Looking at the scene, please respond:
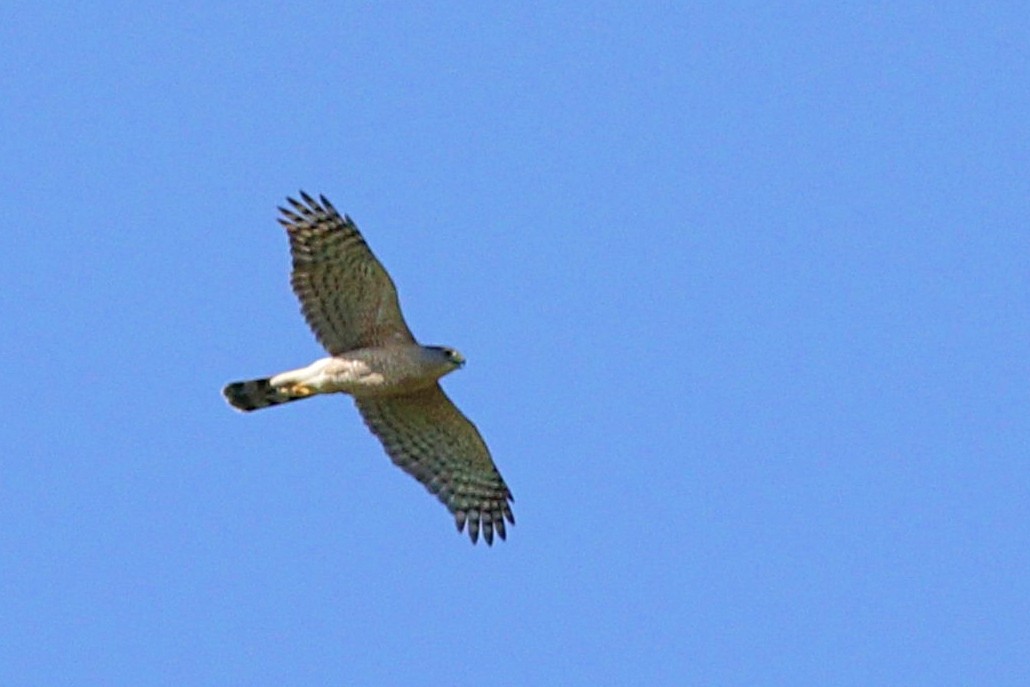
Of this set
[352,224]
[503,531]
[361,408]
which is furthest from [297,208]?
[503,531]

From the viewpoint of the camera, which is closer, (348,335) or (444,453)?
(348,335)

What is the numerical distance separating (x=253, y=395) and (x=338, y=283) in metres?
1.32

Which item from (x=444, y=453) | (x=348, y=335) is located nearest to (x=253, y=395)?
(x=348, y=335)

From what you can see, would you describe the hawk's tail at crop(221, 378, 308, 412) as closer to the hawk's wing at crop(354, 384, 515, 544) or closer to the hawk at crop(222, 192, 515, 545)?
the hawk at crop(222, 192, 515, 545)

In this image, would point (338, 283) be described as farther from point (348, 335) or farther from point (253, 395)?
point (253, 395)

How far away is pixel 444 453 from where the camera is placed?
2125 cm


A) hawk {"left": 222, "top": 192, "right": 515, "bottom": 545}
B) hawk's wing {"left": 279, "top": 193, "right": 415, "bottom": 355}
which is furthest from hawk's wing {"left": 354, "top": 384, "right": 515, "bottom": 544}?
hawk's wing {"left": 279, "top": 193, "right": 415, "bottom": 355}

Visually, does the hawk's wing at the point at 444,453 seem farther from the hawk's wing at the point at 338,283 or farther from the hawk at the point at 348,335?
the hawk's wing at the point at 338,283

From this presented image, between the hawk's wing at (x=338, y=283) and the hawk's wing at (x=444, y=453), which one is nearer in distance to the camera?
the hawk's wing at (x=338, y=283)

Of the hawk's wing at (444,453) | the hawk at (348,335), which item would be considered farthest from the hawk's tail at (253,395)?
the hawk's wing at (444,453)

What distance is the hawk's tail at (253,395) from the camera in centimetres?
2061

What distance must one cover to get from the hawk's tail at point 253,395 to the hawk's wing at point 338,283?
651 mm

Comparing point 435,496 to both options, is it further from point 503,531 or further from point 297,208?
point 297,208

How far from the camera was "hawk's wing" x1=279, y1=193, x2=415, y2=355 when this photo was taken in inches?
790
